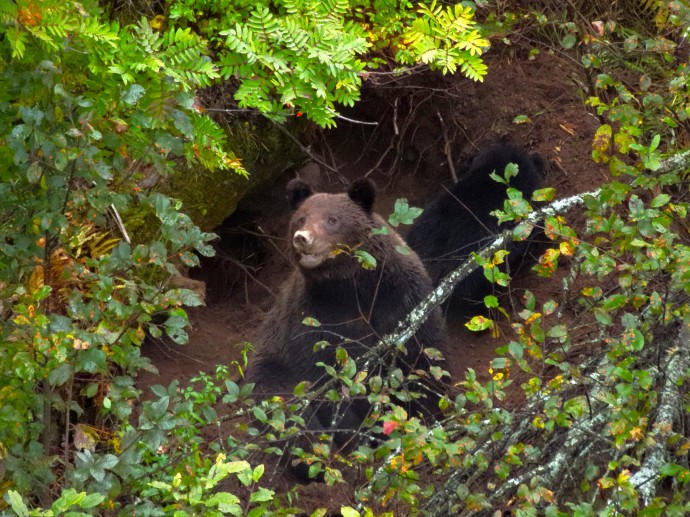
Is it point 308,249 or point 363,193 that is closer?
point 308,249

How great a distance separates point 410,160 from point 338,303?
3501 mm

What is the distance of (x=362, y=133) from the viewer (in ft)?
35.2

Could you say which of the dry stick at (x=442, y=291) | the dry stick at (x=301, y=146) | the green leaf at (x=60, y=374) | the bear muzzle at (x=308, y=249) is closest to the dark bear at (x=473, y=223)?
the dry stick at (x=301, y=146)

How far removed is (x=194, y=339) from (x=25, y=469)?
5.06 meters

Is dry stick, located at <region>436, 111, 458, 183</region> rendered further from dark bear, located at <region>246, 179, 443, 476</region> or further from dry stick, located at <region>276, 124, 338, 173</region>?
dark bear, located at <region>246, 179, 443, 476</region>

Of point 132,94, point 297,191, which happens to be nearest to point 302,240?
point 297,191

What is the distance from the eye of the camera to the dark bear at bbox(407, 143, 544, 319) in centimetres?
928

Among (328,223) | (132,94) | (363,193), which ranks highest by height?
(132,94)

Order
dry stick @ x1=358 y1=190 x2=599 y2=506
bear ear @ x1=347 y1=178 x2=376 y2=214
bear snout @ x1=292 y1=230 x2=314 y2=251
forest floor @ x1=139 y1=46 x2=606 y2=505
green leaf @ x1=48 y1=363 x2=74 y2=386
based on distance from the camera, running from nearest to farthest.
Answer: green leaf @ x1=48 y1=363 x2=74 y2=386 → dry stick @ x1=358 y1=190 x2=599 y2=506 → bear snout @ x1=292 y1=230 x2=314 y2=251 → bear ear @ x1=347 y1=178 x2=376 y2=214 → forest floor @ x1=139 y1=46 x2=606 y2=505

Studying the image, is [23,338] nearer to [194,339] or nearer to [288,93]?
[288,93]

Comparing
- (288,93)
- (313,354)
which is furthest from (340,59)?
(313,354)

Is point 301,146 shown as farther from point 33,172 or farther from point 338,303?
point 33,172

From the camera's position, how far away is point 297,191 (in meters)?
8.27

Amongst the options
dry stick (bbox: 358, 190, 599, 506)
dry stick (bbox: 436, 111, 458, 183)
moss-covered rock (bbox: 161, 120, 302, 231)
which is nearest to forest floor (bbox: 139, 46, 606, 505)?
dry stick (bbox: 436, 111, 458, 183)
